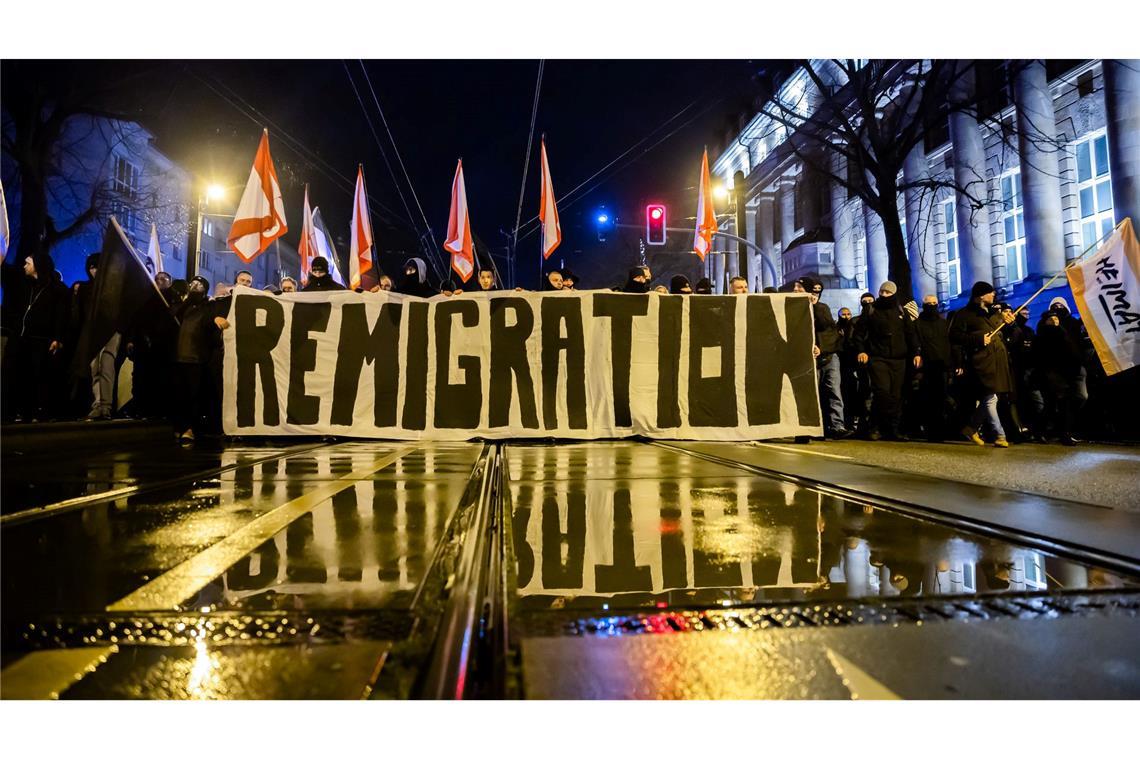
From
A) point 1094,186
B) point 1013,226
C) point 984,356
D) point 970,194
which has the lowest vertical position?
point 984,356

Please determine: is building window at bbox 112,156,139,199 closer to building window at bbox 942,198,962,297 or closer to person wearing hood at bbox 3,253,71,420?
person wearing hood at bbox 3,253,71,420

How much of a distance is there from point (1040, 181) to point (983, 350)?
14216 mm

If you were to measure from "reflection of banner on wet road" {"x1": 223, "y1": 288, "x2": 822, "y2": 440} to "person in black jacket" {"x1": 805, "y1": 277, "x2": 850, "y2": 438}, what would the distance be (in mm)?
565

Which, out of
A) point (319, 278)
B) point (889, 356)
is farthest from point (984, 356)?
point (319, 278)

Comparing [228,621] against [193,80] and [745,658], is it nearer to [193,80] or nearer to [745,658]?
[745,658]

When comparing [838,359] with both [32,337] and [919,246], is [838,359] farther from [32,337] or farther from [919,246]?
[919,246]

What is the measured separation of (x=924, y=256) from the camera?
871 inches

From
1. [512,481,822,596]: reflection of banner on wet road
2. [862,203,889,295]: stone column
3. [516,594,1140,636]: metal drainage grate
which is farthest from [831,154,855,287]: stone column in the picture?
[516,594,1140,636]: metal drainage grate

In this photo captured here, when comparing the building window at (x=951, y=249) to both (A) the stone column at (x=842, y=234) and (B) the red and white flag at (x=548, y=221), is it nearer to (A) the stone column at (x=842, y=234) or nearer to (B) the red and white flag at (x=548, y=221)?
(A) the stone column at (x=842, y=234)

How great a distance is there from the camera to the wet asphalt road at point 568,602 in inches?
55.5

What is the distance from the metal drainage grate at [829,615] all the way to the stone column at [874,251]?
1029 inches

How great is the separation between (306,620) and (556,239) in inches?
552

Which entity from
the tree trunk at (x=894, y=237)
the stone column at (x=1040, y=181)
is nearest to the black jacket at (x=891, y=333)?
the tree trunk at (x=894, y=237)

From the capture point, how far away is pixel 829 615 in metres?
1.75
